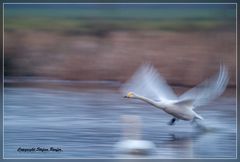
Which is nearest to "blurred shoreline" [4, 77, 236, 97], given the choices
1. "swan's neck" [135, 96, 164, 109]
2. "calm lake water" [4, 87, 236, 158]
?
"calm lake water" [4, 87, 236, 158]

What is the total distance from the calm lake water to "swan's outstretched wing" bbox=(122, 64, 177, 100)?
94 millimetres

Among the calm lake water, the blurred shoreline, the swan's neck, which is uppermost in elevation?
the blurred shoreline

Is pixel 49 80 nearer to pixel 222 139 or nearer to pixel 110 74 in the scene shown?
pixel 110 74

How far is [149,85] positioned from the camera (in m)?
7.21

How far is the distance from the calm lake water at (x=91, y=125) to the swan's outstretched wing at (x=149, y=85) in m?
0.09

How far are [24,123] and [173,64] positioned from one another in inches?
46.7

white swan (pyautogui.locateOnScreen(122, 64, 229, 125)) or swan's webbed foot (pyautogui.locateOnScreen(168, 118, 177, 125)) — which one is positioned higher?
white swan (pyautogui.locateOnScreen(122, 64, 229, 125))

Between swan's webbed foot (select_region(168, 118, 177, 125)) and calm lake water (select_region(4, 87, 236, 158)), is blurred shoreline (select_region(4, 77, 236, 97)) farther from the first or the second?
swan's webbed foot (select_region(168, 118, 177, 125))

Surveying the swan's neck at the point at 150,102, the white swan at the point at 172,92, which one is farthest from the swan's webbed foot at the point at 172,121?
the swan's neck at the point at 150,102

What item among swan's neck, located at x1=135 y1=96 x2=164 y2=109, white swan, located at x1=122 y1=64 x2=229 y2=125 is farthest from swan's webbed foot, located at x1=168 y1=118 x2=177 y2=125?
swan's neck, located at x1=135 y1=96 x2=164 y2=109

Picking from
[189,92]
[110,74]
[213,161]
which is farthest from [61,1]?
[213,161]

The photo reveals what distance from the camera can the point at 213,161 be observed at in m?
7.17

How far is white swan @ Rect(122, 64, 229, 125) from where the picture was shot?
23.4 feet

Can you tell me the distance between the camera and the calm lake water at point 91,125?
282 inches
